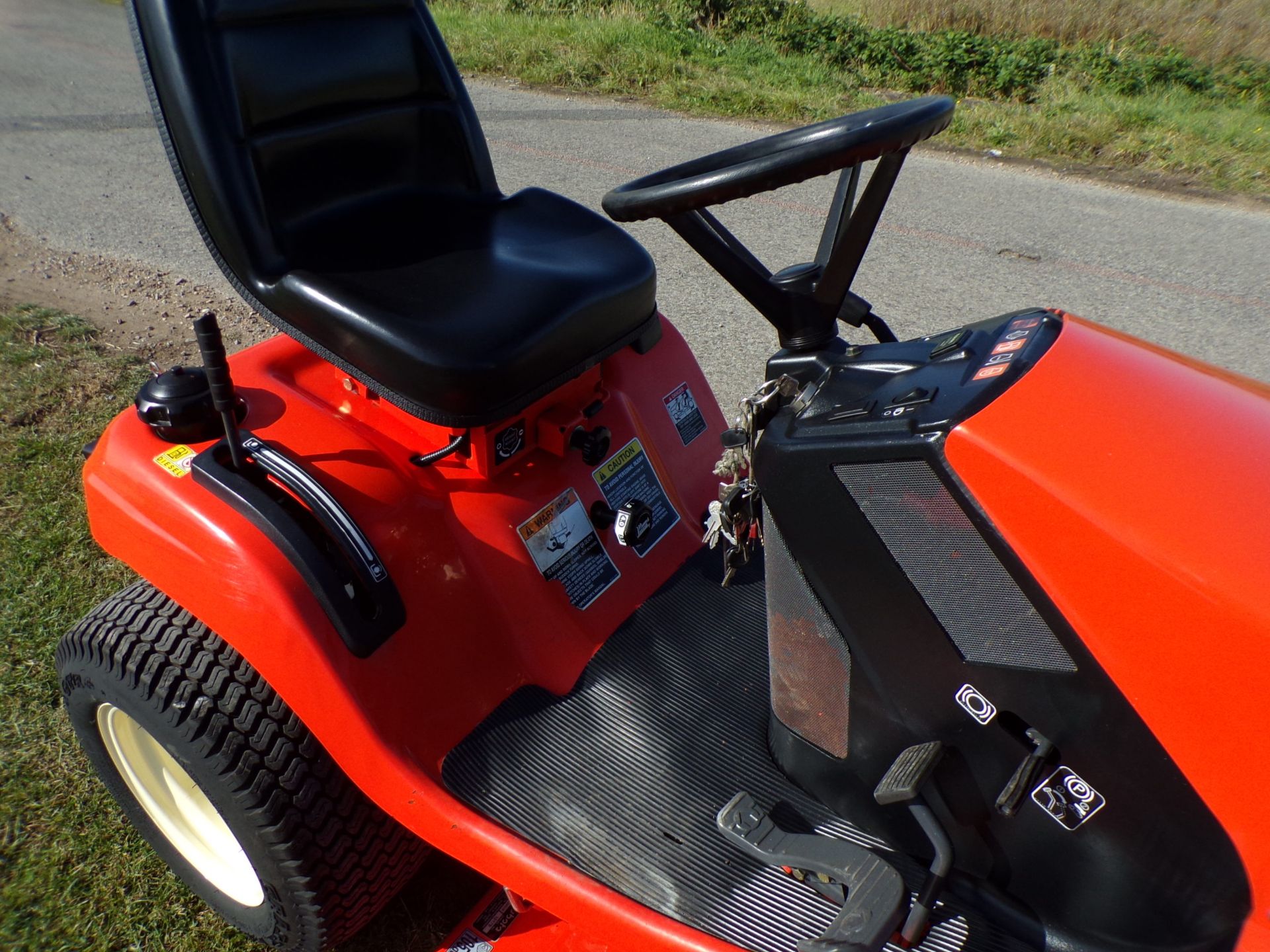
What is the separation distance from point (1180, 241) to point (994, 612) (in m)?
4.67

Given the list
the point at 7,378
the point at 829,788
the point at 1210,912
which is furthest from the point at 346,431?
the point at 7,378

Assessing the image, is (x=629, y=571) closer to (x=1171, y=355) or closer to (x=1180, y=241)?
(x=1171, y=355)

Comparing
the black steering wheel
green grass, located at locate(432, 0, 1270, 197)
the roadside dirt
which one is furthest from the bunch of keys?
green grass, located at locate(432, 0, 1270, 197)

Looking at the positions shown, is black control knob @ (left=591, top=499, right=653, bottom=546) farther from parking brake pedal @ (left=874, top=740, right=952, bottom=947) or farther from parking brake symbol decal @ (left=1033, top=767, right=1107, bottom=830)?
parking brake symbol decal @ (left=1033, top=767, right=1107, bottom=830)

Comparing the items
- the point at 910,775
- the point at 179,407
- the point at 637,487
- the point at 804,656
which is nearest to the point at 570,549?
the point at 637,487

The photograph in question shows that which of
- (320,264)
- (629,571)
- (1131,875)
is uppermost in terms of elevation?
(320,264)

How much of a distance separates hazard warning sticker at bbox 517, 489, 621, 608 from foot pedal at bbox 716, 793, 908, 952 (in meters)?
0.49

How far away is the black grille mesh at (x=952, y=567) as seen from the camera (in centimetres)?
98

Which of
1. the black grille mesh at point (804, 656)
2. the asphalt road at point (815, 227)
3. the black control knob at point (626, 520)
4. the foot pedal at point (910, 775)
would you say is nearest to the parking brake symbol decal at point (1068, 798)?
the foot pedal at point (910, 775)

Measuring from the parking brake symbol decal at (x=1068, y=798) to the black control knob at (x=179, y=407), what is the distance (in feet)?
4.05

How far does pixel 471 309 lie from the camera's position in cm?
149

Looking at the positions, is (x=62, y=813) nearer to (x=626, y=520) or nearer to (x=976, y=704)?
(x=626, y=520)

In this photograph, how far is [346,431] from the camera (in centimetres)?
156

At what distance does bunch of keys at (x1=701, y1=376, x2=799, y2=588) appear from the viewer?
3.94 ft
